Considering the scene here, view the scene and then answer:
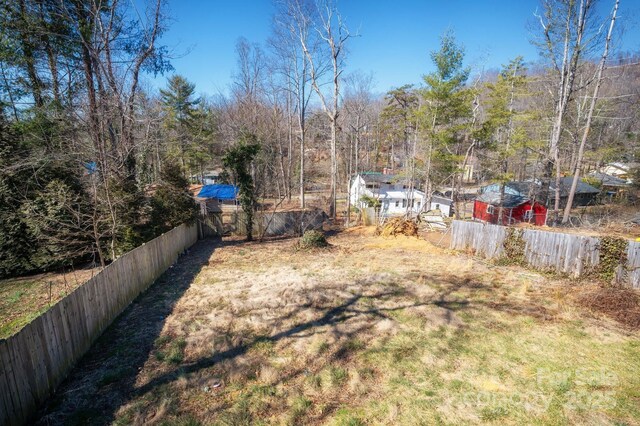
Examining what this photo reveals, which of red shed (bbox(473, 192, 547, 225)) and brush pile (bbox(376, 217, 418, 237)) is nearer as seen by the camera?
brush pile (bbox(376, 217, 418, 237))

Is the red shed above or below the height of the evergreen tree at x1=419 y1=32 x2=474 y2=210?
below

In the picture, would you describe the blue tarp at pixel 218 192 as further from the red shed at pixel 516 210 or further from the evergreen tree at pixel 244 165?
the red shed at pixel 516 210

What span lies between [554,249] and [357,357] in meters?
8.94

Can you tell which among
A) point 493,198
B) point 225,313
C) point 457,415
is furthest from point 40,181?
point 493,198

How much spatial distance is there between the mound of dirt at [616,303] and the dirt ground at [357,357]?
0.26m

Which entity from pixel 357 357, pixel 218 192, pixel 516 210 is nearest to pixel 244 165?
pixel 357 357

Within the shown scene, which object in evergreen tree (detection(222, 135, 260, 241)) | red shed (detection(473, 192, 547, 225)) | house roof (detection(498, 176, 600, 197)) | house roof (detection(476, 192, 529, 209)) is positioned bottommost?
red shed (detection(473, 192, 547, 225))

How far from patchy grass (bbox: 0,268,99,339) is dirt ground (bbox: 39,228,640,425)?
7.98 feet

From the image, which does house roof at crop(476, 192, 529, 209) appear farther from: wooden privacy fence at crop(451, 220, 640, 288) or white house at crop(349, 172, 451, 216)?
wooden privacy fence at crop(451, 220, 640, 288)

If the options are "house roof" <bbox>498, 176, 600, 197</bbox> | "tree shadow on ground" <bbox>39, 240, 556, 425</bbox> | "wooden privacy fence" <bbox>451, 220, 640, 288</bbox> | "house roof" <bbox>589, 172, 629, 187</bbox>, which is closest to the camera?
"tree shadow on ground" <bbox>39, 240, 556, 425</bbox>

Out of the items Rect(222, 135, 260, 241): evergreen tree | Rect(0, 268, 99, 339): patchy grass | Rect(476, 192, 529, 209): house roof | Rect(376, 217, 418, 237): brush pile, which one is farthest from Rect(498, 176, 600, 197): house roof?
Rect(0, 268, 99, 339): patchy grass

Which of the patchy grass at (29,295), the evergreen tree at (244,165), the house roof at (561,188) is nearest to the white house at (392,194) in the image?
the house roof at (561,188)

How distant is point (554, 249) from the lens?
10578 mm

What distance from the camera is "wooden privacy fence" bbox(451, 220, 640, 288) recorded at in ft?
29.7
